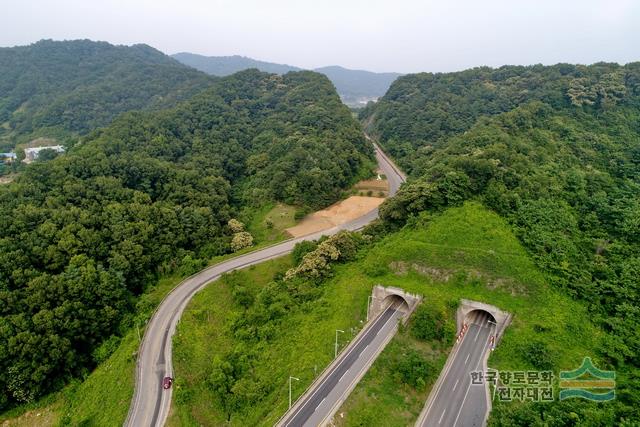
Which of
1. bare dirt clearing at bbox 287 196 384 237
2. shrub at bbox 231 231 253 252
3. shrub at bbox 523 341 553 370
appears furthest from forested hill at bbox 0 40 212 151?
shrub at bbox 523 341 553 370

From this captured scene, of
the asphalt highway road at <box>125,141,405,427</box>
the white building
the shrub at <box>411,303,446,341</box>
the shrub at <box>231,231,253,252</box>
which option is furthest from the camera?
the white building

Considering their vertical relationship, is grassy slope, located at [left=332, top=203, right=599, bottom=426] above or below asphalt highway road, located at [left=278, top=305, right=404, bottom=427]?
above

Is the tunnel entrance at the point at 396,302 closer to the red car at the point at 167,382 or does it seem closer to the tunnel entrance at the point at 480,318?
the tunnel entrance at the point at 480,318

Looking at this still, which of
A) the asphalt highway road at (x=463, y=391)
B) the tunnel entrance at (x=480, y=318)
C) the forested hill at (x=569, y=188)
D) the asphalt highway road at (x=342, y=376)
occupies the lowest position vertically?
the asphalt highway road at (x=463, y=391)

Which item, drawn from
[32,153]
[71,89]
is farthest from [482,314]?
[71,89]

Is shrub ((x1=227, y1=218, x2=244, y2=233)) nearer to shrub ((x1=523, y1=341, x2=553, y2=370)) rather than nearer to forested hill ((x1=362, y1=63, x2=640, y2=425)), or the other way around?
forested hill ((x1=362, y1=63, x2=640, y2=425))

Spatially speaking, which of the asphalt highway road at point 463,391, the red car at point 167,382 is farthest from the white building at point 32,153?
the asphalt highway road at point 463,391

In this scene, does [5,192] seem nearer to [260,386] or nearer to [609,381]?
[260,386]
